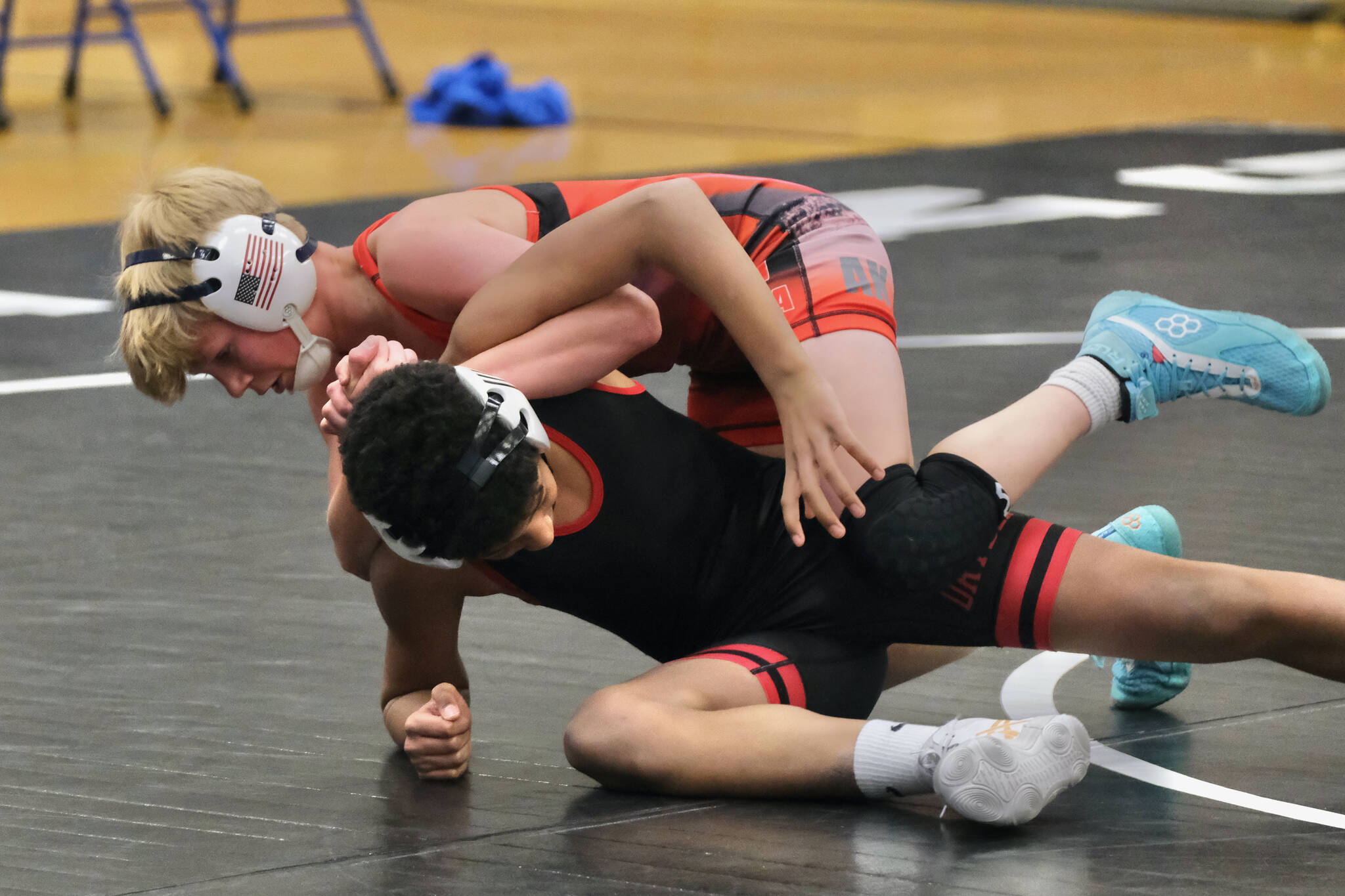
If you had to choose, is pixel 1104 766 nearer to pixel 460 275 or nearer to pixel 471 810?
pixel 471 810

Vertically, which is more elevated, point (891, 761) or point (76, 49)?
point (891, 761)

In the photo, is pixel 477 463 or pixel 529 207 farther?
pixel 529 207

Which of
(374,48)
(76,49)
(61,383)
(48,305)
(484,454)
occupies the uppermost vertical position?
(484,454)

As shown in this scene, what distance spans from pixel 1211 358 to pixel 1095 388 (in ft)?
0.67

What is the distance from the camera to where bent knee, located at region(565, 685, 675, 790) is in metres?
2.20

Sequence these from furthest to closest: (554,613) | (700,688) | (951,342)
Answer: (951,342) < (554,613) < (700,688)

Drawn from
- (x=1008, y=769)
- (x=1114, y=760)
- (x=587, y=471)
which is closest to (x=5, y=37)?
(x=587, y=471)

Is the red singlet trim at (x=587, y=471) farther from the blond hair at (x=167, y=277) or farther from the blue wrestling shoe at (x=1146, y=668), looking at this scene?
the blue wrestling shoe at (x=1146, y=668)

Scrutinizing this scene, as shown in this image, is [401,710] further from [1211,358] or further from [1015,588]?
[1211,358]

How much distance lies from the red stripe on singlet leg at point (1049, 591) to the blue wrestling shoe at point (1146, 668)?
17 cm

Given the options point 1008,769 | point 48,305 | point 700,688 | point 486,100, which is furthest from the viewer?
point 486,100

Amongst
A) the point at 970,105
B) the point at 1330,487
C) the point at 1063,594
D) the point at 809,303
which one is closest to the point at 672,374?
the point at 1330,487

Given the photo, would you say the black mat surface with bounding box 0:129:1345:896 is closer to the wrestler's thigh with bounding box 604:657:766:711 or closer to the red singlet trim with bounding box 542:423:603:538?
the wrestler's thigh with bounding box 604:657:766:711

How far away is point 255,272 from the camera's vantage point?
258 cm
